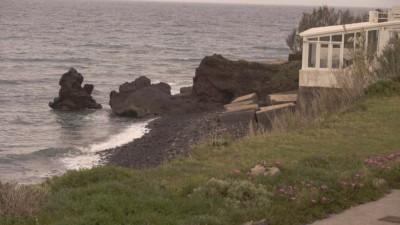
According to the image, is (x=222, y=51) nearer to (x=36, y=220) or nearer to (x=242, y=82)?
(x=242, y=82)

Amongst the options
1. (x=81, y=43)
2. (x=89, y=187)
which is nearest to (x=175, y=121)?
(x=89, y=187)

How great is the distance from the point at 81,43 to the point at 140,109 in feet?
180

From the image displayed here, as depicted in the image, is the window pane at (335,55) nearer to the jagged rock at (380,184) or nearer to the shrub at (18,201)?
the jagged rock at (380,184)

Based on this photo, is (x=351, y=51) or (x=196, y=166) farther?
(x=351, y=51)

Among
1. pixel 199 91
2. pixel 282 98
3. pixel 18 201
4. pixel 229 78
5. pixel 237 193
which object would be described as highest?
pixel 18 201

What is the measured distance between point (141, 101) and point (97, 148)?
9139mm

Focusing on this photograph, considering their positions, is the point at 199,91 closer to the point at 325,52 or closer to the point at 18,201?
the point at 325,52

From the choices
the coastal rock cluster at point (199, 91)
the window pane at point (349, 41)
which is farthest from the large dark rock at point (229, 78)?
the window pane at point (349, 41)

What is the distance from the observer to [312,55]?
26.1 m

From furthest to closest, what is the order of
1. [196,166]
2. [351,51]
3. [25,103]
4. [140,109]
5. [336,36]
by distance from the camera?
[25,103], [140,109], [336,36], [351,51], [196,166]

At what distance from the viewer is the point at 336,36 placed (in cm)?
2612

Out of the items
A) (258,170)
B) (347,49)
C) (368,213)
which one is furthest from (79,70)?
(368,213)

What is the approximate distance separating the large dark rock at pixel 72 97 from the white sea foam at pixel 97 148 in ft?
20.1

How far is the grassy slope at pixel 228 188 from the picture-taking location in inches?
343
